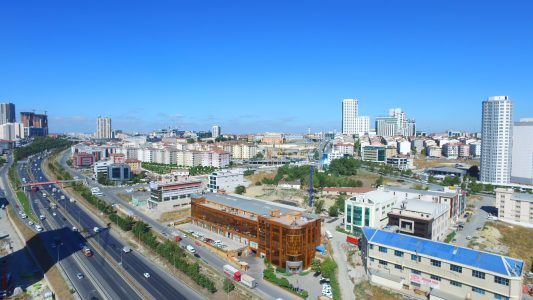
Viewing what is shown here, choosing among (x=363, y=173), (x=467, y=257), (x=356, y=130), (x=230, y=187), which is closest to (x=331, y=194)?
(x=230, y=187)

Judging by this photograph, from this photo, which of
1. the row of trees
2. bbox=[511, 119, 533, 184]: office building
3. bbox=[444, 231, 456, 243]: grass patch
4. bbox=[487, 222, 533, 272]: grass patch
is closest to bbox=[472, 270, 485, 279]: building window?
bbox=[487, 222, 533, 272]: grass patch

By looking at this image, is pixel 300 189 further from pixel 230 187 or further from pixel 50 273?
pixel 50 273

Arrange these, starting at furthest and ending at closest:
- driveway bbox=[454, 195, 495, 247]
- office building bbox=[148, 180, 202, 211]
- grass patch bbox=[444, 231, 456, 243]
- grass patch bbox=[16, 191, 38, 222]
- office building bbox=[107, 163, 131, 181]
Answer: office building bbox=[107, 163, 131, 181] → office building bbox=[148, 180, 202, 211] → grass patch bbox=[16, 191, 38, 222] → driveway bbox=[454, 195, 495, 247] → grass patch bbox=[444, 231, 456, 243]

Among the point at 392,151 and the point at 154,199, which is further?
the point at 392,151

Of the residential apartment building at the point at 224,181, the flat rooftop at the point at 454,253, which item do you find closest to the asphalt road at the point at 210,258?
the flat rooftop at the point at 454,253

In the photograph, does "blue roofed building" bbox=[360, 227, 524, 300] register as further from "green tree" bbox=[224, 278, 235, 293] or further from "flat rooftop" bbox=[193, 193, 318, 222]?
"green tree" bbox=[224, 278, 235, 293]

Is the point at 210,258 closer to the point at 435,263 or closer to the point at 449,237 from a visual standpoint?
the point at 435,263
